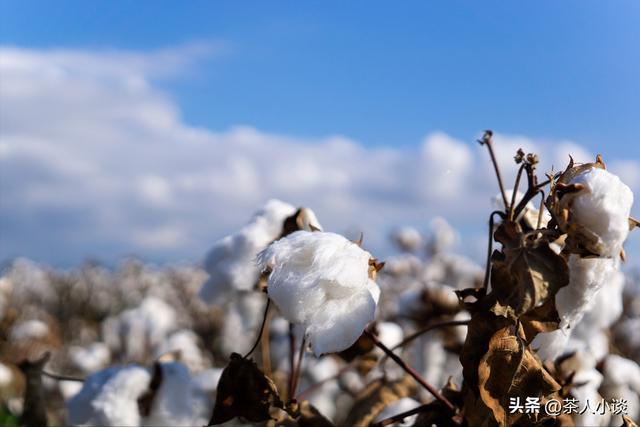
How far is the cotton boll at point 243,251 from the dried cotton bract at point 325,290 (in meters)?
0.65

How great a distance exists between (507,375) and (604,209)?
0.92 feet

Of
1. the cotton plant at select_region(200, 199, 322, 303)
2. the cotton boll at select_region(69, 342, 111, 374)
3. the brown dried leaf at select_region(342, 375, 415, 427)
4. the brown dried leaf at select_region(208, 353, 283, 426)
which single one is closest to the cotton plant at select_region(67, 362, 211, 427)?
the cotton plant at select_region(200, 199, 322, 303)

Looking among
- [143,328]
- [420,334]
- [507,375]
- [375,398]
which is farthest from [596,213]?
[143,328]

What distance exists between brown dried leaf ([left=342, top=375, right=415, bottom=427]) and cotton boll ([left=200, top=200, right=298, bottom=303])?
0.39 m

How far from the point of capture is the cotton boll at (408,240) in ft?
25.9

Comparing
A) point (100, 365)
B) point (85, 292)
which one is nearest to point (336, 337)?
point (100, 365)

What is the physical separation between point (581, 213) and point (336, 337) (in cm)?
39

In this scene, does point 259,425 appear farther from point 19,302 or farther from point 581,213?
point 19,302

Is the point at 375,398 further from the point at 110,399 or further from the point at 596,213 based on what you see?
the point at 596,213

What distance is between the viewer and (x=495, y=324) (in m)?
1.21

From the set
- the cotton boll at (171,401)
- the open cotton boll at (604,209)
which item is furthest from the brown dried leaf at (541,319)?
the cotton boll at (171,401)

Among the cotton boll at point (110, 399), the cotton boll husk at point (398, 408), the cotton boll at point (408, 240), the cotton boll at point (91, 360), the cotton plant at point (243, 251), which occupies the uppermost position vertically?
the cotton boll at point (408, 240)

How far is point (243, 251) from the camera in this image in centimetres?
199

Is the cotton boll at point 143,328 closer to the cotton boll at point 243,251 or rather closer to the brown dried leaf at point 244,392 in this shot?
the cotton boll at point 243,251
